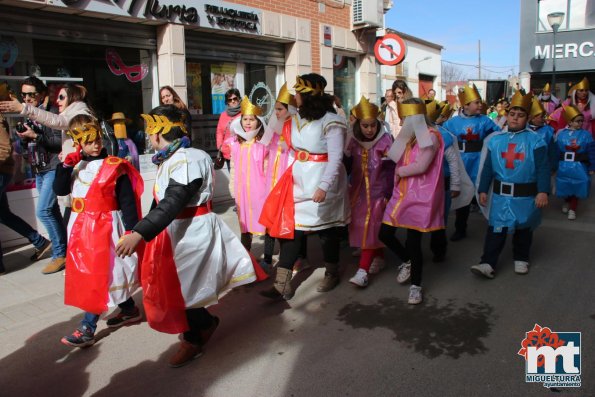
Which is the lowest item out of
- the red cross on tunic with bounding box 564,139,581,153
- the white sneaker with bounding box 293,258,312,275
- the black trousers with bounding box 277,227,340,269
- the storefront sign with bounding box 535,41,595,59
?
the white sneaker with bounding box 293,258,312,275

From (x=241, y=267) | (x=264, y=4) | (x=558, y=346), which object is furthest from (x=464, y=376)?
(x=264, y=4)

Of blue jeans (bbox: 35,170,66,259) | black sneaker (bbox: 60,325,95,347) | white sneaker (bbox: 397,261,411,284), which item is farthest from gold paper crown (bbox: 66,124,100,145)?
white sneaker (bbox: 397,261,411,284)

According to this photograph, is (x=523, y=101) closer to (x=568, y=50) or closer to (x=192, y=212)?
(x=192, y=212)

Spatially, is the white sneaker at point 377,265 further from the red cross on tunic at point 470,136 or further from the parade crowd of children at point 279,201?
the red cross on tunic at point 470,136

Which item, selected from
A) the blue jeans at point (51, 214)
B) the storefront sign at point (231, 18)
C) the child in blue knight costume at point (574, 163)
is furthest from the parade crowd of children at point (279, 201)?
the storefront sign at point (231, 18)

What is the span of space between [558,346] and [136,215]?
2.92 metres

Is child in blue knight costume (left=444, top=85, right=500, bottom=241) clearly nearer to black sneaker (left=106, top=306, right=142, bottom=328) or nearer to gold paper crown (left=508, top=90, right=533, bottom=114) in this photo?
gold paper crown (left=508, top=90, right=533, bottom=114)

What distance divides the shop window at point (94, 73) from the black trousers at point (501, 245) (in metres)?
4.57

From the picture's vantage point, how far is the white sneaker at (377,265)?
5160 mm

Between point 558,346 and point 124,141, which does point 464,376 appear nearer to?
point 558,346

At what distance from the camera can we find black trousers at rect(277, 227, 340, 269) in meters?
4.32

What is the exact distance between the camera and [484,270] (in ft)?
15.8

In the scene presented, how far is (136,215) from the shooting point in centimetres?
356

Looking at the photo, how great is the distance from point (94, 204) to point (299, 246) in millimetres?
1653
